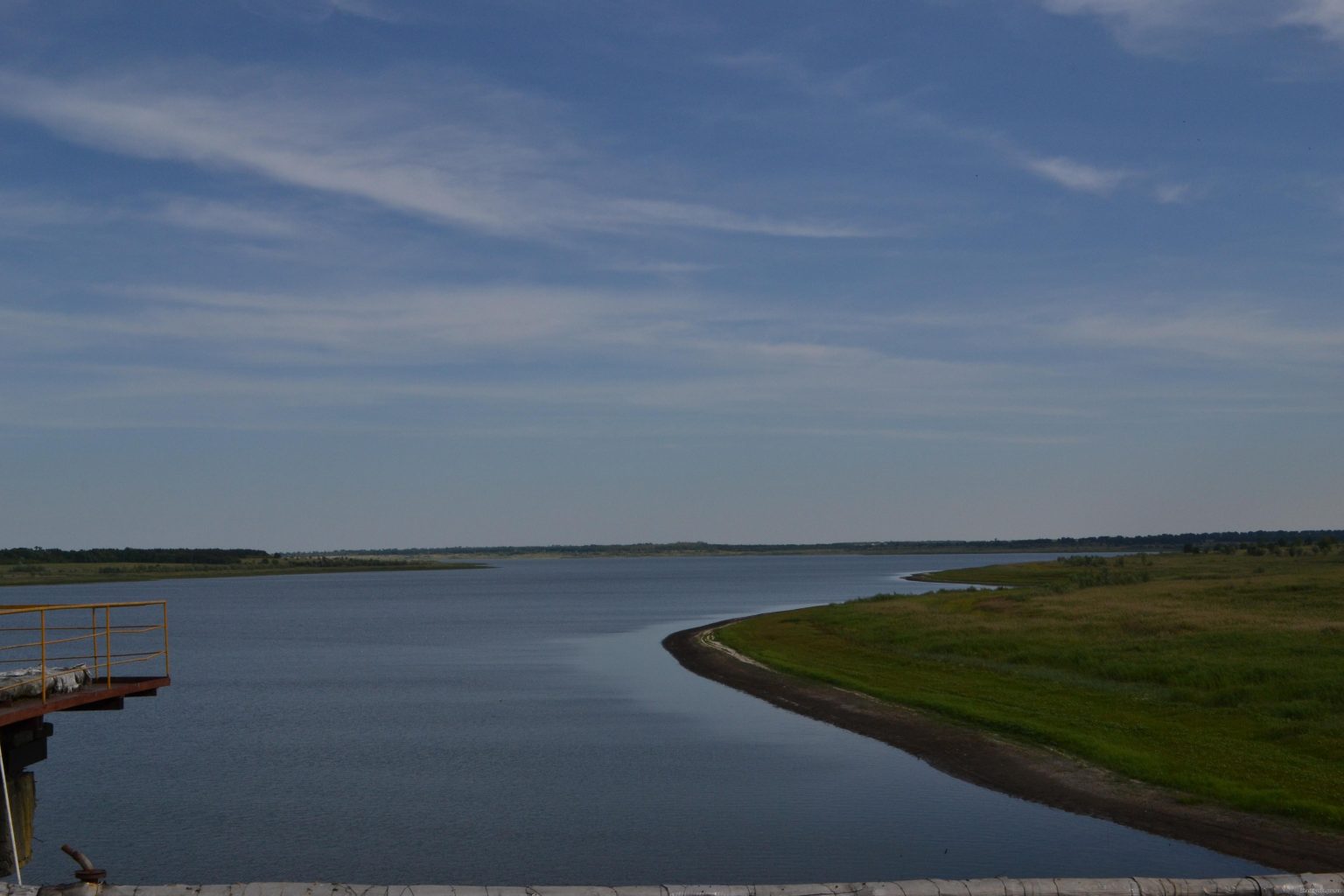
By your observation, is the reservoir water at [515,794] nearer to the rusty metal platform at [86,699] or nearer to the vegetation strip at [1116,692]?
the vegetation strip at [1116,692]

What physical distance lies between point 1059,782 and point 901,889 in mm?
16671

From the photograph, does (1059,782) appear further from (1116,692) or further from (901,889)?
(901,889)

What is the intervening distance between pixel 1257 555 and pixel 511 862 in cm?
13030

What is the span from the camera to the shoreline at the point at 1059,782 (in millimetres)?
20391

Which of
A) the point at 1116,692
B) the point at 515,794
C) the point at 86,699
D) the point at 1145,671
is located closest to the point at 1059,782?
the point at 1116,692

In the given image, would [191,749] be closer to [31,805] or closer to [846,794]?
[31,805]

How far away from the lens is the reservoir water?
70.0 feet

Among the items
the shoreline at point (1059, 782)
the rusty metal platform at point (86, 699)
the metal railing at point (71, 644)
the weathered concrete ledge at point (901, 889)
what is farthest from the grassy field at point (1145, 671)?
the metal railing at point (71, 644)

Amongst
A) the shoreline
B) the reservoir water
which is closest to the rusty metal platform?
the reservoir water

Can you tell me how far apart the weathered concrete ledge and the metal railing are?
580 centimetres

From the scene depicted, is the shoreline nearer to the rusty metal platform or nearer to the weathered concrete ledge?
the weathered concrete ledge

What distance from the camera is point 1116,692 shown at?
1423 inches

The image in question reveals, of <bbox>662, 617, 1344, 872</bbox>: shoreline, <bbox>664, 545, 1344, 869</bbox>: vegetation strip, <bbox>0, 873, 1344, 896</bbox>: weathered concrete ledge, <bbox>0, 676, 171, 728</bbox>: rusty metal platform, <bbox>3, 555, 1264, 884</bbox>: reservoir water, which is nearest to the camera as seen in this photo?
<bbox>0, 873, 1344, 896</bbox>: weathered concrete ledge

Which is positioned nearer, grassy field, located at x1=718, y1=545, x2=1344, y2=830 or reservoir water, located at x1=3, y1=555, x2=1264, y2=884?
reservoir water, located at x1=3, y1=555, x2=1264, y2=884
